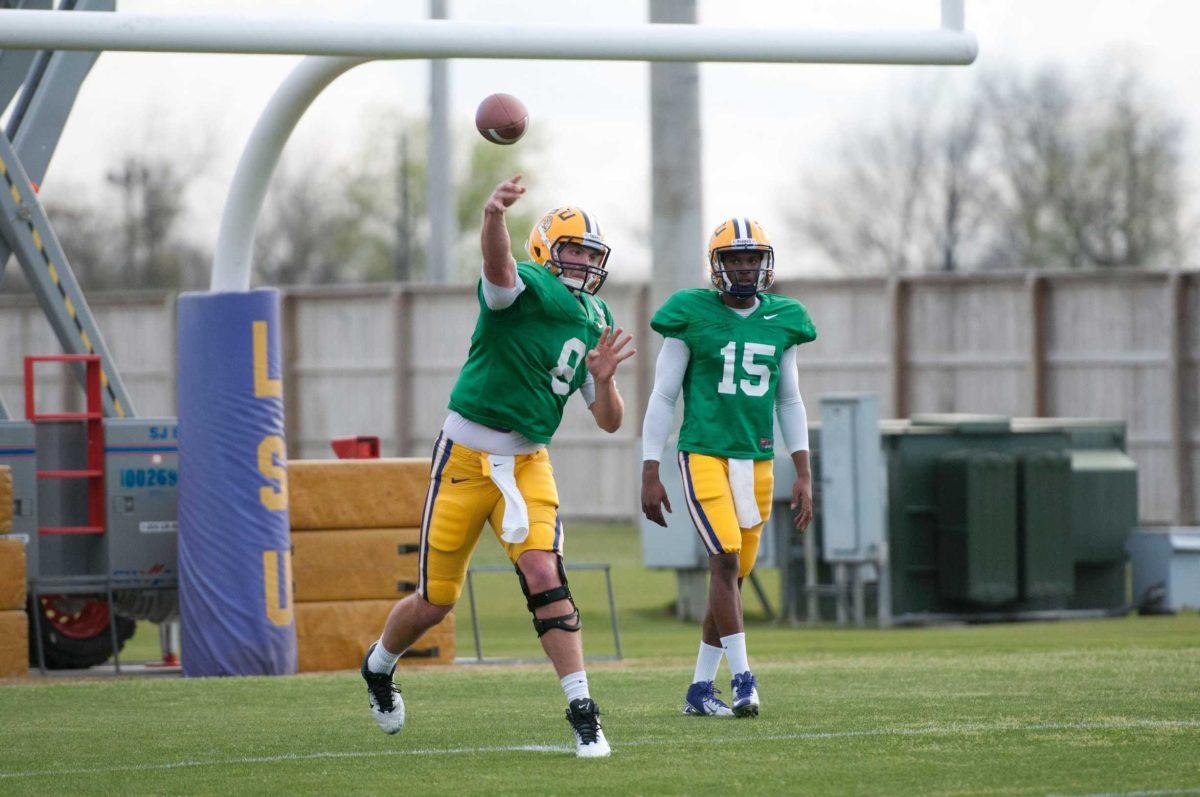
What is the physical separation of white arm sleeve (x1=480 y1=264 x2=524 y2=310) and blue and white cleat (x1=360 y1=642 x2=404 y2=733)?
145cm

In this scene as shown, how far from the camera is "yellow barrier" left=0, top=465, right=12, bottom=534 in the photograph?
10773 mm

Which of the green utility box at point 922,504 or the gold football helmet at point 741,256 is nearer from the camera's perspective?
the gold football helmet at point 741,256

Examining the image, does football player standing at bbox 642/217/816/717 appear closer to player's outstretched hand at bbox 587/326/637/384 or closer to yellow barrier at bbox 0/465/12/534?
player's outstretched hand at bbox 587/326/637/384

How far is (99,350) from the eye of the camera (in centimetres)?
1275

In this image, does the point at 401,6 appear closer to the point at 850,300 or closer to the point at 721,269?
the point at 721,269

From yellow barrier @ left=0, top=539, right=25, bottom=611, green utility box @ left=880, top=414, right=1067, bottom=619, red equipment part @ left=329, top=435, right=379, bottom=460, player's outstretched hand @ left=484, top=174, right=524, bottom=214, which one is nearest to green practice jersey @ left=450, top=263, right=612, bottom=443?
player's outstretched hand @ left=484, top=174, right=524, bottom=214

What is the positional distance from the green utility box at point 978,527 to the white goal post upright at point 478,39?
562cm

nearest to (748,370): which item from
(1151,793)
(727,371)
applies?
(727,371)

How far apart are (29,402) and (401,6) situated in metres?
4.60

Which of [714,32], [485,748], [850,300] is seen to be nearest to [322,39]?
[714,32]

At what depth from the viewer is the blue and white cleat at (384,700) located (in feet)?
24.4

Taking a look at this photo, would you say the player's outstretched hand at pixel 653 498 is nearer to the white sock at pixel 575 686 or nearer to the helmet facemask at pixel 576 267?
the helmet facemask at pixel 576 267

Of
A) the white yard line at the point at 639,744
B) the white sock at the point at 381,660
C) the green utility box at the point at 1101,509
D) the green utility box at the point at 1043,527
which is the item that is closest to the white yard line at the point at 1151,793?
the white yard line at the point at 639,744

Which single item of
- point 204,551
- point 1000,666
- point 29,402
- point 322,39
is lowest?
point 1000,666
